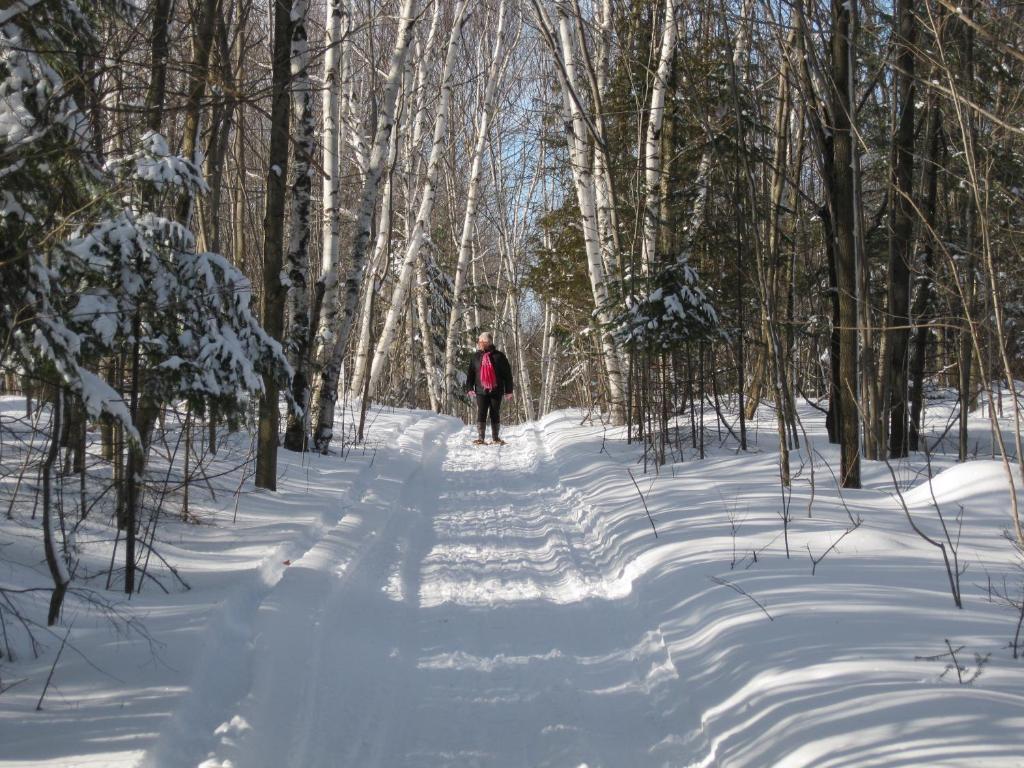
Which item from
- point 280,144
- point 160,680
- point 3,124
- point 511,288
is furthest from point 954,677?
point 511,288

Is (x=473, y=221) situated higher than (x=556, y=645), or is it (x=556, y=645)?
(x=473, y=221)

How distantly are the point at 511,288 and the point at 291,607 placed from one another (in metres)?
20.6

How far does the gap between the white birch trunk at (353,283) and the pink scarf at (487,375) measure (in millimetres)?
3678

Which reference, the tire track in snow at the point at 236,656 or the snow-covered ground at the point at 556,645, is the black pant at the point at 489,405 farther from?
the tire track in snow at the point at 236,656

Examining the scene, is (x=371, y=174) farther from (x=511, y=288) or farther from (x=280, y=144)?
(x=511, y=288)

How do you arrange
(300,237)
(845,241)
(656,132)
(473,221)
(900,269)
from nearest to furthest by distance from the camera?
(845,241), (300,237), (900,269), (656,132), (473,221)

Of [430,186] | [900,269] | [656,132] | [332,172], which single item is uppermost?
[430,186]

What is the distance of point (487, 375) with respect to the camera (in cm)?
1477

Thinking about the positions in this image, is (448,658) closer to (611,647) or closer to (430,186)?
(611,647)

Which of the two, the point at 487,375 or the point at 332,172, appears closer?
the point at 332,172

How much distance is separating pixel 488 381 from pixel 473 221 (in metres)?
8.11

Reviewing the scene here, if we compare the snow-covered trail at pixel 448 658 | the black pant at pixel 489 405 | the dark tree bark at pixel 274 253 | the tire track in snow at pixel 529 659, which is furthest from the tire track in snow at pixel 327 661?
the black pant at pixel 489 405

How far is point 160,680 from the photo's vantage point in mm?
3773

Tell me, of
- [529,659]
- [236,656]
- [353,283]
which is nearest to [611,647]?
[529,659]
